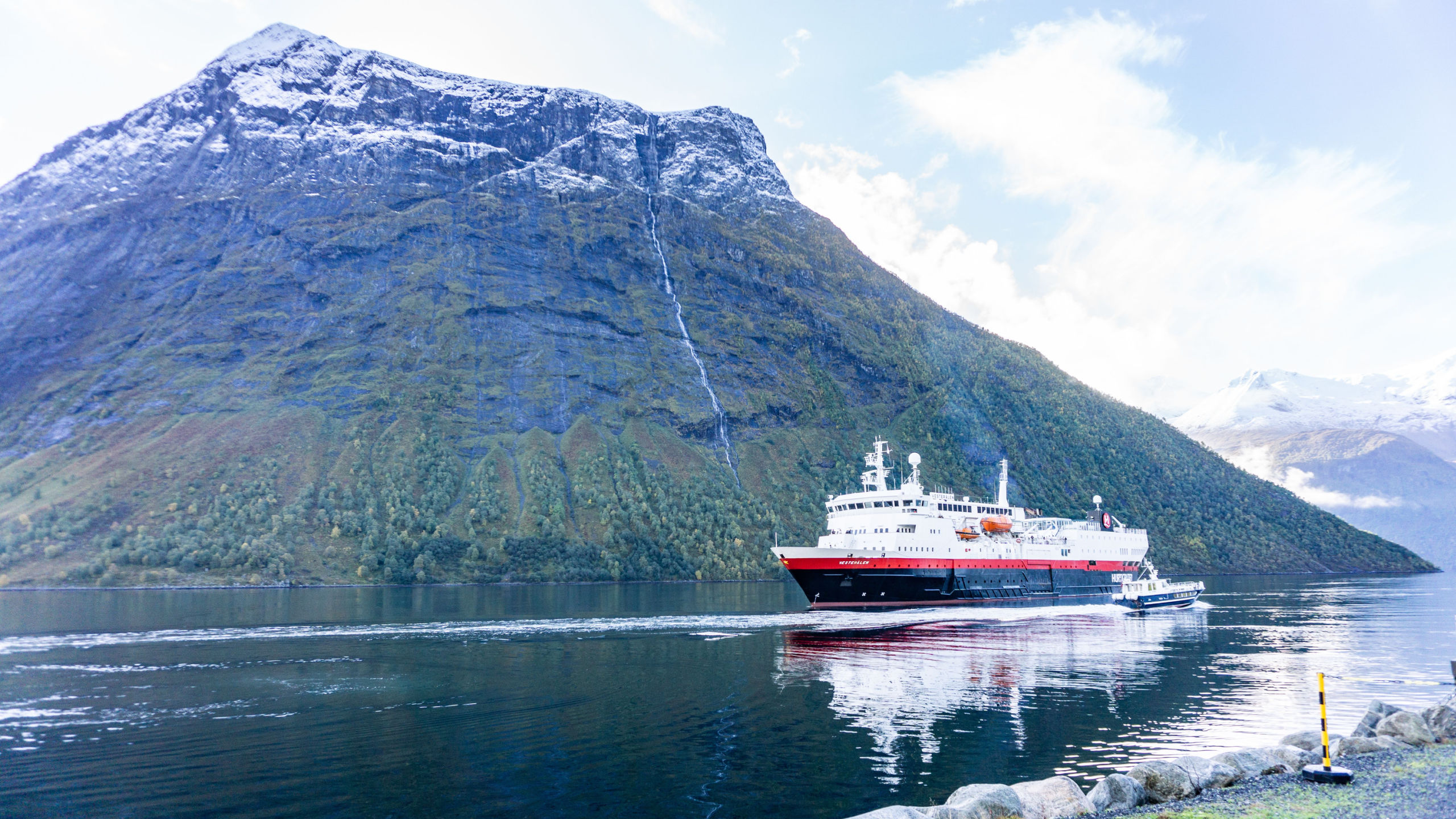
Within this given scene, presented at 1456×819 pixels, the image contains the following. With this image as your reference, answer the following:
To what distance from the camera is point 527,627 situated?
69.8 metres

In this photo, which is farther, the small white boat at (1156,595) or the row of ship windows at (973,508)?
the row of ship windows at (973,508)

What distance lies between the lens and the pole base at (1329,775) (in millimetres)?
19844

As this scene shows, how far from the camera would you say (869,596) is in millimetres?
85625

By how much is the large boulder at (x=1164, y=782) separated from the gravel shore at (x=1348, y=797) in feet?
0.92

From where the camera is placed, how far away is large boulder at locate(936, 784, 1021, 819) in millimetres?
18469

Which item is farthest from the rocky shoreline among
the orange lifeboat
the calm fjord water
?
the orange lifeboat

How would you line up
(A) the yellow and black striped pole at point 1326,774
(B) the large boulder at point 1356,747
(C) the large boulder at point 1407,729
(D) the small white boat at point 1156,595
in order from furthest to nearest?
1. (D) the small white boat at point 1156,595
2. (C) the large boulder at point 1407,729
3. (B) the large boulder at point 1356,747
4. (A) the yellow and black striped pole at point 1326,774

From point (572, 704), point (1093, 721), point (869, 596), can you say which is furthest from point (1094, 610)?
point (572, 704)

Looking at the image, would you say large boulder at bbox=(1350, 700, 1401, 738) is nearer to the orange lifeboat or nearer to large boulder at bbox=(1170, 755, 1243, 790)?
large boulder at bbox=(1170, 755, 1243, 790)

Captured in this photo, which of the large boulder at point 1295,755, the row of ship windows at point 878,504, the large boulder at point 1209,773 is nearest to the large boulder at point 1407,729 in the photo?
the large boulder at point 1295,755

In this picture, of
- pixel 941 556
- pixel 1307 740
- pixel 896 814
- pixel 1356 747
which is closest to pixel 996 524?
pixel 941 556

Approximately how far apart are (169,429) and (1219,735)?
686 feet

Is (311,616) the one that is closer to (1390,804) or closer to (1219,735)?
(1219,735)

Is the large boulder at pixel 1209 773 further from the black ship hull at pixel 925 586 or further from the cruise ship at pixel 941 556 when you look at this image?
the black ship hull at pixel 925 586
